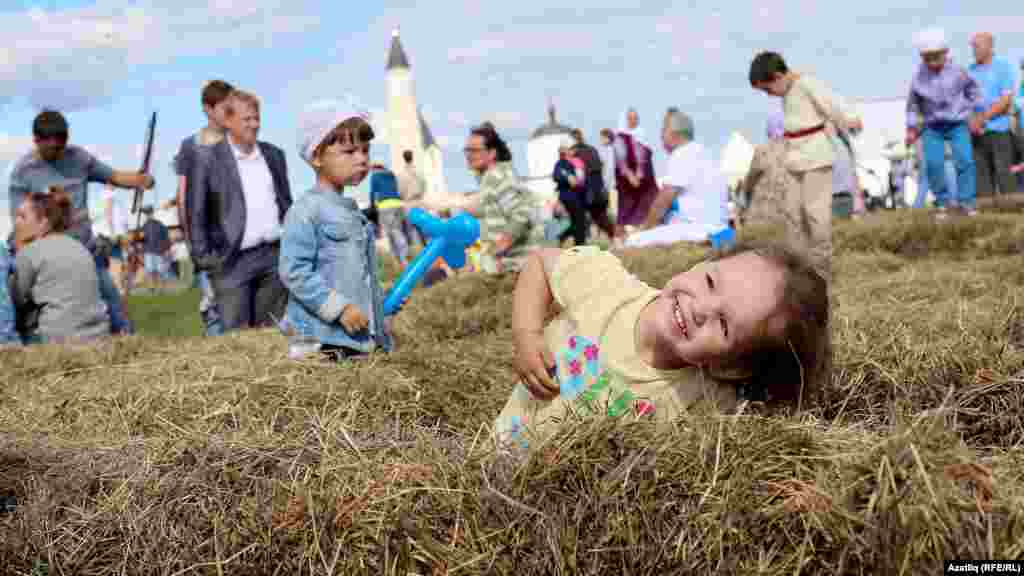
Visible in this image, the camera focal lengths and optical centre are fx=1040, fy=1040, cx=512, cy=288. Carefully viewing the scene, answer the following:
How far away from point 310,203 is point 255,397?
3.19 ft

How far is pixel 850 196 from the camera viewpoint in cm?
1504

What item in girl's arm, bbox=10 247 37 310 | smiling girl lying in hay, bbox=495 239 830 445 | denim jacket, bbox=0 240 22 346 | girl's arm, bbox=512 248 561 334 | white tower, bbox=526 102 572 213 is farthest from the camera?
white tower, bbox=526 102 572 213

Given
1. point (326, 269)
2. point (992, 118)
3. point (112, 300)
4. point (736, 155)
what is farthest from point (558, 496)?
point (736, 155)

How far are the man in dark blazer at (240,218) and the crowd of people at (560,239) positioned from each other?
0.04 ft

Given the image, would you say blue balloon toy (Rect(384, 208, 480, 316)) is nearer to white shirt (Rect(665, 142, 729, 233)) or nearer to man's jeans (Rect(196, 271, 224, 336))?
man's jeans (Rect(196, 271, 224, 336))

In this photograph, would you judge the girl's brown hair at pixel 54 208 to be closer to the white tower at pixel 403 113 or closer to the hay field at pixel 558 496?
the hay field at pixel 558 496

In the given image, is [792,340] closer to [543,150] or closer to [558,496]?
[558,496]

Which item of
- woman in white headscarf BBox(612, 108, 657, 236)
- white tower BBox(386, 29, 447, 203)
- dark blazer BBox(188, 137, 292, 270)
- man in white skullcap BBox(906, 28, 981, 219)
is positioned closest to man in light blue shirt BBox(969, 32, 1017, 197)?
man in white skullcap BBox(906, 28, 981, 219)

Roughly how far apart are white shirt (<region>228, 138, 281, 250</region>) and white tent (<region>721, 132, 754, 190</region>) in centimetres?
2232

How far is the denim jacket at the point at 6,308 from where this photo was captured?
21.3 ft

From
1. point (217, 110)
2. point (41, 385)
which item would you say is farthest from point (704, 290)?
point (217, 110)

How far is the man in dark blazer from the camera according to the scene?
6059 mm

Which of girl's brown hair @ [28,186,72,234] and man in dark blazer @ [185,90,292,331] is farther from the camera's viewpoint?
girl's brown hair @ [28,186,72,234]

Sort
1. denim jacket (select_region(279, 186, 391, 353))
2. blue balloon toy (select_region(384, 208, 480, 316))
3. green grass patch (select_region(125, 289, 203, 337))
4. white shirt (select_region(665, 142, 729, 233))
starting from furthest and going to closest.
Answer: green grass patch (select_region(125, 289, 203, 337))
white shirt (select_region(665, 142, 729, 233))
blue balloon toy (select_region(384, 208, 480, 316))
denim jacket (select_region(279, 186, 391, 353))
